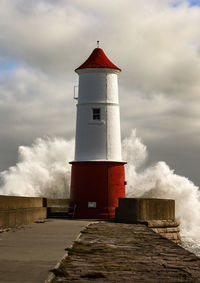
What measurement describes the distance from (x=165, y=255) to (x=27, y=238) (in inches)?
125

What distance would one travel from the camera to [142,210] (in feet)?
Result: 50.7

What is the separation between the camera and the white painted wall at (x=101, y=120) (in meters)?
18.2

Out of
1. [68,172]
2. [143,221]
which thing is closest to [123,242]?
[143,221]

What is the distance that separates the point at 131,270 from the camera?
228 inches

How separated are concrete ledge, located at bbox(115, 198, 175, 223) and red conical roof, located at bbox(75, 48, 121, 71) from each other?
5.28 meters

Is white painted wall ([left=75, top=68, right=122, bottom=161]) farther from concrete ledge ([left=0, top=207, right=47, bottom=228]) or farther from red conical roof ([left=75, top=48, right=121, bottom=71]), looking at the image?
concrete ledge ([left=0, top=207, right=47, bottom=228])

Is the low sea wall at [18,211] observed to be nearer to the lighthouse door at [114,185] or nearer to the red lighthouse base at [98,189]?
the red lighthouse base at [98,189]

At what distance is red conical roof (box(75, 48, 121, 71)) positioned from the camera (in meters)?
18.7

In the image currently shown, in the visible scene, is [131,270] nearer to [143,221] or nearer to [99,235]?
[99,235]

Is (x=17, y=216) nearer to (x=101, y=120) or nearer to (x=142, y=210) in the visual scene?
(x=142, y=210)

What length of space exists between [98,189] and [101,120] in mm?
2542

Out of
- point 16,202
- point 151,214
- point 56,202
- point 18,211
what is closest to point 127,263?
point 18,211

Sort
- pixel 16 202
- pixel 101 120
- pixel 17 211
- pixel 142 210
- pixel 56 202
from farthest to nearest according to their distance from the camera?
1. pixel 56 202
2. pixel 101 120
3. pixel 142 210
4. pixel 16 202
5. pixel 17 211

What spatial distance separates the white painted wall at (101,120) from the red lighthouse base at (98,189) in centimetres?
30
